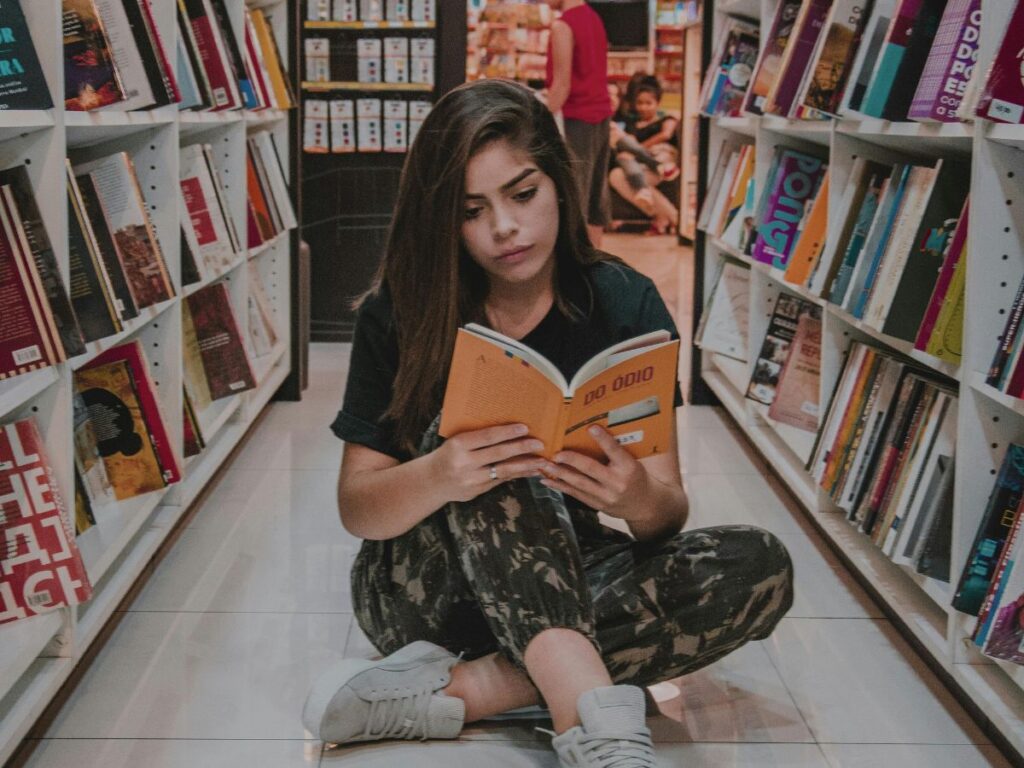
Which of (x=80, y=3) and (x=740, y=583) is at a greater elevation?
(x=80, y=3)

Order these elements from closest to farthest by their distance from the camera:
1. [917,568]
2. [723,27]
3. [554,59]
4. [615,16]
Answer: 1. [917,568]
2. [723,27]
3. [554,59]
4. [615,16]

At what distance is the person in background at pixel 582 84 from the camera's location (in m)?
5.52

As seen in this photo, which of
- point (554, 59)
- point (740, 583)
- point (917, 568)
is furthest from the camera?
point (554, 59)

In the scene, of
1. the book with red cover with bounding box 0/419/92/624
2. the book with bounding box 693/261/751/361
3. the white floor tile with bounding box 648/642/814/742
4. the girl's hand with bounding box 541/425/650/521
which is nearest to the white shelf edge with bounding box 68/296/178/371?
the book with red cover with bounding box 0/419/92/624

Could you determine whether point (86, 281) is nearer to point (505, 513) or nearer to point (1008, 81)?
point (505, 513)

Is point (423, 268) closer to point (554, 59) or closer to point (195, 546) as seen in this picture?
point (195, 546)

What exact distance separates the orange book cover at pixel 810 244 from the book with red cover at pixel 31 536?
1666 millimetres

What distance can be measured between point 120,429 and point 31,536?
→ 64 cm

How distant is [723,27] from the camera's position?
3.88 meters

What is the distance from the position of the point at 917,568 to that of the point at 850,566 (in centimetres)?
54

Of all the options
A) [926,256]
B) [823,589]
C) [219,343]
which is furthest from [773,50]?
[219,343]

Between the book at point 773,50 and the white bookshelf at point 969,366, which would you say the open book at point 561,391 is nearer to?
the white bookshelf at point 969,366

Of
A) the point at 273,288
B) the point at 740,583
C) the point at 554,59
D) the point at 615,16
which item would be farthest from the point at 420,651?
the point at 615,16

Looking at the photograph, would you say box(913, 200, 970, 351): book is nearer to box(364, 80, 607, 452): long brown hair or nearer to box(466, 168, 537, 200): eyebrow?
box(364, 80, 607, 452): long brown hair
